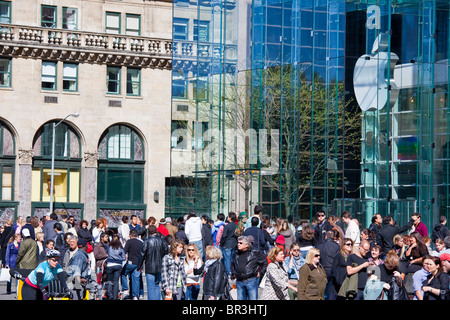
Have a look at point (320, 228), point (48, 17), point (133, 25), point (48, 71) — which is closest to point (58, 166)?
point (48, 71)

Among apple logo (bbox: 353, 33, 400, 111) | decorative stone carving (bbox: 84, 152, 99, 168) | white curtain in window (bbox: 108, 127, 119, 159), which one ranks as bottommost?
decorative stone carving (bbox: 84, 152, 99, 168)

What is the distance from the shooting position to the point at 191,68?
1453 inches

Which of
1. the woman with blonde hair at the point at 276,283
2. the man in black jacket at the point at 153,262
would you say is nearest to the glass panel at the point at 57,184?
the man in black jacket at the point at 153,262

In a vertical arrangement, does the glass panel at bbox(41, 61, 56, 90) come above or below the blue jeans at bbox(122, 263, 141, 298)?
above

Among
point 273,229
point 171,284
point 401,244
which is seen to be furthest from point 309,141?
point 171,284

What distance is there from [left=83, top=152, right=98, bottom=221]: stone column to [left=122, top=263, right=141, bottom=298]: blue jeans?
2856 centimetres

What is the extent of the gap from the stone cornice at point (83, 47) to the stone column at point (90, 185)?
5.40 m

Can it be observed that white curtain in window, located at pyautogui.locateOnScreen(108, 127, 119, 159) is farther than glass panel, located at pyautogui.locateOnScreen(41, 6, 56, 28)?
Yes

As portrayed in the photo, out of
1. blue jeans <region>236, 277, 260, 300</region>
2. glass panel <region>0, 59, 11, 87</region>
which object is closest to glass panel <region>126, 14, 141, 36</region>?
glass panel <region>0, 59, 11, 87</region>

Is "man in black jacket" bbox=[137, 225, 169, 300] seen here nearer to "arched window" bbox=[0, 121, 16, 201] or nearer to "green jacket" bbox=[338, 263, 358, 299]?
"green jacket" bbox=[338, 263, 358, 299]

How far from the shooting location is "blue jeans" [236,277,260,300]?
16094 millimetres

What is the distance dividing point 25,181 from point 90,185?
357cm

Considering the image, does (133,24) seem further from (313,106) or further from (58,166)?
(313,106)
